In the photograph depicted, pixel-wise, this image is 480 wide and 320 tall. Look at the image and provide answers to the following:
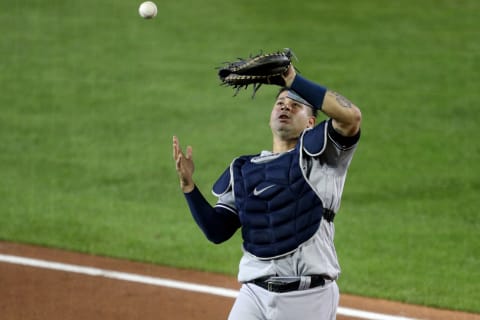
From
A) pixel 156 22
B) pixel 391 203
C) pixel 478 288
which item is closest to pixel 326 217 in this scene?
pixel 478 288

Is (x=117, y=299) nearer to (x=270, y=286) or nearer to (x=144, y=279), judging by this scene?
(x=144, y=279)

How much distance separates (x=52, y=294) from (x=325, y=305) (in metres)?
3.49


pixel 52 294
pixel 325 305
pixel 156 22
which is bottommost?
pixel 52 294

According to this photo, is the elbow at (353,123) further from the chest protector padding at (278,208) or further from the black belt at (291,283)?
the black belt at (291,283)

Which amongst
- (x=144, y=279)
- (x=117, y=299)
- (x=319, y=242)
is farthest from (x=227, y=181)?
(x=144, y=279)

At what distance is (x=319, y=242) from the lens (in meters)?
5.04

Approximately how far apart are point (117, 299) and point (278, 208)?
10.1ft

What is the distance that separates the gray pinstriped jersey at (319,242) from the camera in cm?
500

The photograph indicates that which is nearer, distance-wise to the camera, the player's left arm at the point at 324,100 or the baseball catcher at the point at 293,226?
the player's left arm at the point at 324,100

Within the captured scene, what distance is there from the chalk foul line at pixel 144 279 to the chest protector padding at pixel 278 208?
258 centimetres

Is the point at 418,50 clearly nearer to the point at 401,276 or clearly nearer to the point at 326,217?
the point at 401,276

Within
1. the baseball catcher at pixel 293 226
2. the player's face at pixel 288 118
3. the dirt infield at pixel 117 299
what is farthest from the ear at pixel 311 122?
the dirt infield at pixel 117 299

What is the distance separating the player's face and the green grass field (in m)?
3.12

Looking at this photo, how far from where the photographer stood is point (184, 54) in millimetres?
16250
